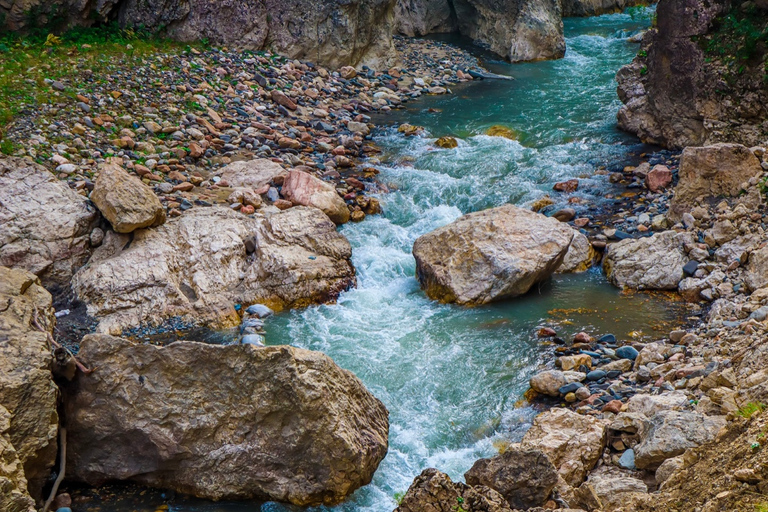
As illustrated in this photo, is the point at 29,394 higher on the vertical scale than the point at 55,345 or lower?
lower

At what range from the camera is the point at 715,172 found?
11.3 m

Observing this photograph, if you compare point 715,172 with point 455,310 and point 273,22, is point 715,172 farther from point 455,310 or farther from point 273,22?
point 273,22

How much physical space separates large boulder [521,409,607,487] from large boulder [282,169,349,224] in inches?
244

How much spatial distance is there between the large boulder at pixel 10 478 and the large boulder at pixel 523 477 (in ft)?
12.2

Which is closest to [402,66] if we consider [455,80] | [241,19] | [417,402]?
[455,80]

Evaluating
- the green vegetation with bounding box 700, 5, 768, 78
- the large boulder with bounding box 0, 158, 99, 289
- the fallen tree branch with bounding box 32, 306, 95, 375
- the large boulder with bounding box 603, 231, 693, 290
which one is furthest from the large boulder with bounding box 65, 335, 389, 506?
the green vegetation with bounding box 700, 5, 768, 78

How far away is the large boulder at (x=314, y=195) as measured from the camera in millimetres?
12383

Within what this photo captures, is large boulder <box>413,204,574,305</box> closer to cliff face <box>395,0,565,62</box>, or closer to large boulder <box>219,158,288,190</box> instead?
large boulder <box>219,158,288,190</box>

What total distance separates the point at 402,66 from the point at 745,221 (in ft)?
42.8

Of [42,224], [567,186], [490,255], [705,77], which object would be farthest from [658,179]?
[42,224]

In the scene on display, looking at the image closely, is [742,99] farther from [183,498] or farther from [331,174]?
[183,498]

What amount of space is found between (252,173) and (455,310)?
17.1ft

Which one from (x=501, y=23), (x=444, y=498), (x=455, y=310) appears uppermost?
(x=501, y=23)

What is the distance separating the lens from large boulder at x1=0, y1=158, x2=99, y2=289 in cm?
1018
